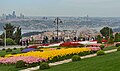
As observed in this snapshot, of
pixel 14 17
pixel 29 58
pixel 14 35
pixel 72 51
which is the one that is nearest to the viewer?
pixel 29 58

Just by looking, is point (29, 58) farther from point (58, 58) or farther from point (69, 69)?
point (69, 69)

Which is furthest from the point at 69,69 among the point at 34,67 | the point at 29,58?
the point at 29,58

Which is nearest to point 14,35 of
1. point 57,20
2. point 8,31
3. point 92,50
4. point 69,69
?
point 8,31

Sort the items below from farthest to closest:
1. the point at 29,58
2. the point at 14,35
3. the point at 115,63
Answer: the point at 14,35
the point at 29,58
the point at 115,63

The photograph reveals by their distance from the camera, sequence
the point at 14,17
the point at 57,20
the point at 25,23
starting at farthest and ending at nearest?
the point at 14,17 → the point at 25,23 → the point at 57,20

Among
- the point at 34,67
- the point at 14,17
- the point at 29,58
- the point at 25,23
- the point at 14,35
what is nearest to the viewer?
the point at 34,67

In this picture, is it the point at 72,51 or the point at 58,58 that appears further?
the point at 72,51

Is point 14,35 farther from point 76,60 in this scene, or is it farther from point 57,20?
point 76,60

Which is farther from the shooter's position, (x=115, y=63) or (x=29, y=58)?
(x=29, y=58)
